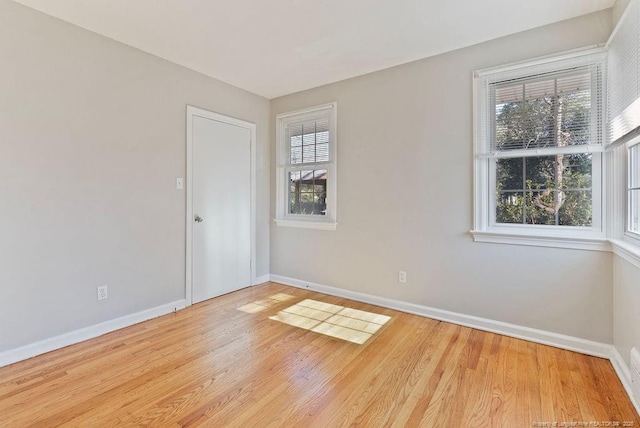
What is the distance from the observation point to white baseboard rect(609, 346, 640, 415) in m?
1.75

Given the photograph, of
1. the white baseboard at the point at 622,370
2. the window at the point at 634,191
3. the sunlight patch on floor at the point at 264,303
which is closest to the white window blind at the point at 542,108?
the window at the point at 634,191

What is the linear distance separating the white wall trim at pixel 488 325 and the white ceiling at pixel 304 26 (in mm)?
2407

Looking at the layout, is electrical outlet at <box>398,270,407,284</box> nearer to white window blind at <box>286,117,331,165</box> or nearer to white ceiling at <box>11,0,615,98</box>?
white window blind at <box>286,117,331,165</box>

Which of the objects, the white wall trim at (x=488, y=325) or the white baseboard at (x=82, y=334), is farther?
the white wall trim at (x=488, y=325)

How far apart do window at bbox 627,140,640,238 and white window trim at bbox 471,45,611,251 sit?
19 centimetres

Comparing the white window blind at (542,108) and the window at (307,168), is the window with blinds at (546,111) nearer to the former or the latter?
the white window blind at (542,108)

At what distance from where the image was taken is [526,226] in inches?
101

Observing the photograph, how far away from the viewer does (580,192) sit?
7.72 feet

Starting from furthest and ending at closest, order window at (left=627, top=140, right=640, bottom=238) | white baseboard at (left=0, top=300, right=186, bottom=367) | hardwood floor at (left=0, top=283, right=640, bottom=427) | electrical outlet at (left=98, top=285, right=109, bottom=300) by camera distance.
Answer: electrical outlet at (left=98, top=285, right=109, bottom=300), white baseboard at (left=0, top=300, right=186, bottom=367), window at (left=627, top=140, right=640, bottom=238), hardwood floor at (left=0, top=283, right=640, bottom=427)

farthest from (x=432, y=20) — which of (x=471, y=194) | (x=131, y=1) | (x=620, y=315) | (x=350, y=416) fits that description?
(x=350, y=416)

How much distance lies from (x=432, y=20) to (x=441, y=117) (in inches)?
32.0

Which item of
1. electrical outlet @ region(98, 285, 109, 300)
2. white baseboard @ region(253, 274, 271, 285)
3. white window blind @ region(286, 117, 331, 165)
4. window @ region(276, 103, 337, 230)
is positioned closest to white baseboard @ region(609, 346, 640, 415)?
window @ region(276, 103, 337, 230)

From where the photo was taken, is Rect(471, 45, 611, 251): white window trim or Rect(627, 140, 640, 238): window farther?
Rect(471, 45, 611, 251): white window trim

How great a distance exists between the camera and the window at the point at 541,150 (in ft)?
7.53
